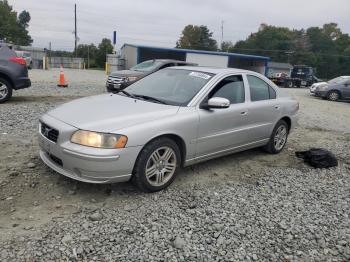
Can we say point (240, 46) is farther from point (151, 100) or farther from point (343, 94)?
point (151, 100)

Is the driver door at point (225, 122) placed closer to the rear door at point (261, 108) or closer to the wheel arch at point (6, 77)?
the rear door at point (261, 108)

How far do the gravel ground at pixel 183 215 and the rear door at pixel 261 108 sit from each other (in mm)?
624

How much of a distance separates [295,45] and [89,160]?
91.5 m

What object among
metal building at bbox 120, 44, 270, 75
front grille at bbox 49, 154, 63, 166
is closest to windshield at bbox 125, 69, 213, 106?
front grille at bbox 49, 154, 63, 166

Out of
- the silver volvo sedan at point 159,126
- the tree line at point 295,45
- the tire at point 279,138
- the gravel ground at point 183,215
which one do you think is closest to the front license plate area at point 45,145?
the silver volvo sedan at point 159,126

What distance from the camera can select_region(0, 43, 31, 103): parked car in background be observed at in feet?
30.5

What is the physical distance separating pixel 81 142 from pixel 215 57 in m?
29.5

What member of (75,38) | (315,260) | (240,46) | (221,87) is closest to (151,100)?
(221,87)

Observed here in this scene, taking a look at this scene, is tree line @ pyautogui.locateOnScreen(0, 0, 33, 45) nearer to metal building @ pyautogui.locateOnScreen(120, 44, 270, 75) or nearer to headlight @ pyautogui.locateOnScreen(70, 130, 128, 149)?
metal building @ pyautogui.locateOnScreen(120, 44, 270, 75)

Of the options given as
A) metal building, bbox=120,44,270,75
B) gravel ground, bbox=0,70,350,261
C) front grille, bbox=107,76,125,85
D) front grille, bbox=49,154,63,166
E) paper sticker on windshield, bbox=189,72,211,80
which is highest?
metal building, bbox=120,44,270,75

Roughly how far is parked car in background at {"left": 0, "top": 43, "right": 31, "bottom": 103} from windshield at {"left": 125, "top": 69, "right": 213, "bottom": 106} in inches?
208

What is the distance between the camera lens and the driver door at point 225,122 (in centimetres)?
480

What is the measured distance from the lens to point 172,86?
5.18 m

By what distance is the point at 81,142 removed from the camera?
3875 mm
